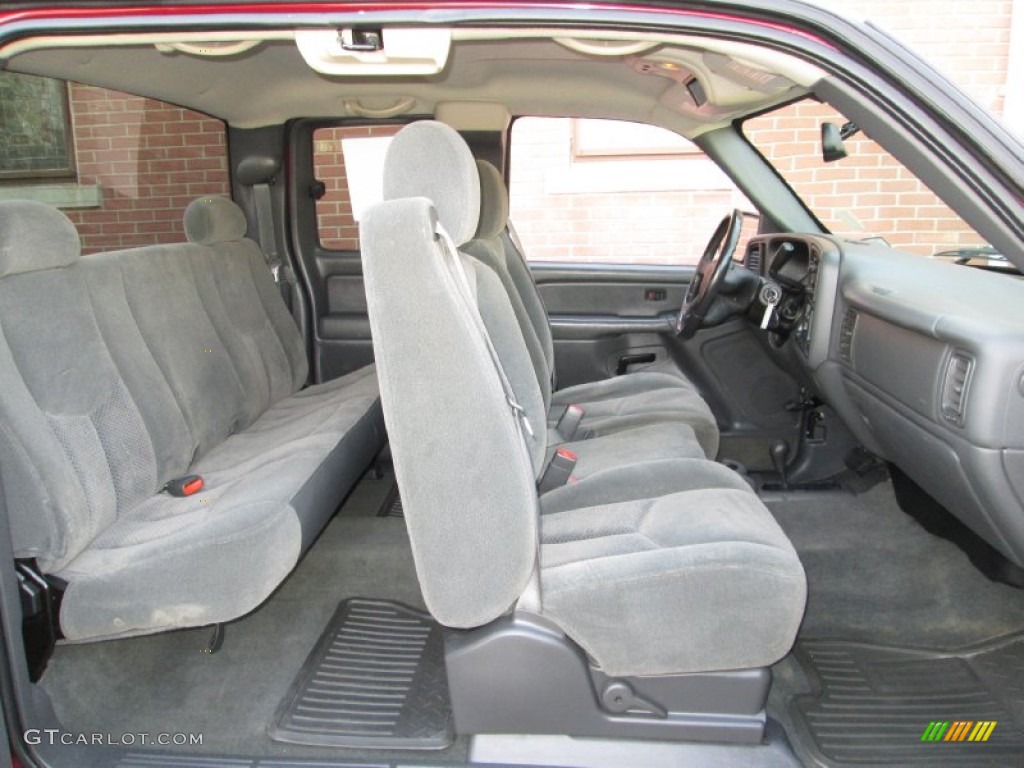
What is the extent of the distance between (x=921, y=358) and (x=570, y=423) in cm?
100

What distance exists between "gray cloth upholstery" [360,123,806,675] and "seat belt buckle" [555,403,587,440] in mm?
854

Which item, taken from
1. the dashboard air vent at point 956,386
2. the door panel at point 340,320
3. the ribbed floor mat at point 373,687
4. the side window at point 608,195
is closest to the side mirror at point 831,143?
the side window at point 608,195

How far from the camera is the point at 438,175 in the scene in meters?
1.40

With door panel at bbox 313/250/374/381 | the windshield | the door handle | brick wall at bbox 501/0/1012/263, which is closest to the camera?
the windshield

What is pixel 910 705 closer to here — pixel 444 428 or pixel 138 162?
pixel 444 428

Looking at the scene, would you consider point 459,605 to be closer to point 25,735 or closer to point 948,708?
point 25,735

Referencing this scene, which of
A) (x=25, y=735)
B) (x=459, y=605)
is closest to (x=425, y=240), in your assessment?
(x=459, y=605)

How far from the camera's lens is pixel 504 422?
1.19 m

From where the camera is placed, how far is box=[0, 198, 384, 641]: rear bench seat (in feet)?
4.96

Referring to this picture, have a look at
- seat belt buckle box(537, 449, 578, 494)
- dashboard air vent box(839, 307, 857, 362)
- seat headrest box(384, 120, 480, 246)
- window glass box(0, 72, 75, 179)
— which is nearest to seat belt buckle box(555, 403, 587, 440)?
seat belt buckle box(537, 449, 578, 494)

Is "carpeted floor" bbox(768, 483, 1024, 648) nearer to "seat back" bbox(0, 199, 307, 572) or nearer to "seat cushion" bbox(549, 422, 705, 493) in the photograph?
"seat cushion" bbox(549, 422, 705, 493)

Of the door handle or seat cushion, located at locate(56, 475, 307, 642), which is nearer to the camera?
seat cushion, located at locate(56, 475, 307, 642)

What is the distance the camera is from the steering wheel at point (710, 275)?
222cm

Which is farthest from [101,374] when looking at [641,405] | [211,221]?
[641,405]
